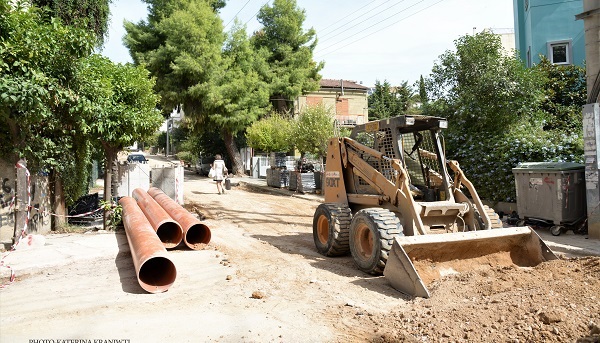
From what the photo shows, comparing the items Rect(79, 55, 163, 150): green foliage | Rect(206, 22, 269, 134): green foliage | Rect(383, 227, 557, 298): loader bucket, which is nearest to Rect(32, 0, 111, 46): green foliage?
Rect(79, 55, 163, 150): green foliage

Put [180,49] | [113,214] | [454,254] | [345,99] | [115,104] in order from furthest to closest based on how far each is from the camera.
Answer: [345,99], [180,49], [113,214], [115,104], [454,254]

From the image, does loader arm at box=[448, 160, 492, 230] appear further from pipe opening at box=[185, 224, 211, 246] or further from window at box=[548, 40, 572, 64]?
window at box=[548, 40, 572, 64]

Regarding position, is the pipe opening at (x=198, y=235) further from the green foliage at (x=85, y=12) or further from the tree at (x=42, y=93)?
the green foliage at (x=85, y=12)

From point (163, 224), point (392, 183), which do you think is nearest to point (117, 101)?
point (163, 224)

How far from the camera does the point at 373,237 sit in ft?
22.4

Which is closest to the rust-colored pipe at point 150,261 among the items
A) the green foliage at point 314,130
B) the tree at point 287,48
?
the green foliage at point 314,130

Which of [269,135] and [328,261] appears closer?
[328,261]

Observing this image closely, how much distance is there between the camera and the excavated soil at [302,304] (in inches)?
182

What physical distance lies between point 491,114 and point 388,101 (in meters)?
31.0

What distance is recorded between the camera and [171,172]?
15070 mm

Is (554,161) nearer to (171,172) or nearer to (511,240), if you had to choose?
(511,240)

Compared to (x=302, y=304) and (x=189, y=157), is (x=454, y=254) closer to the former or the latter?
(x=302, y=304)

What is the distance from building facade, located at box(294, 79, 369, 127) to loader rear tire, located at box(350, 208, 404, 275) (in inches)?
1299

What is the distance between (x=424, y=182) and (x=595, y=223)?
13.8 ft
